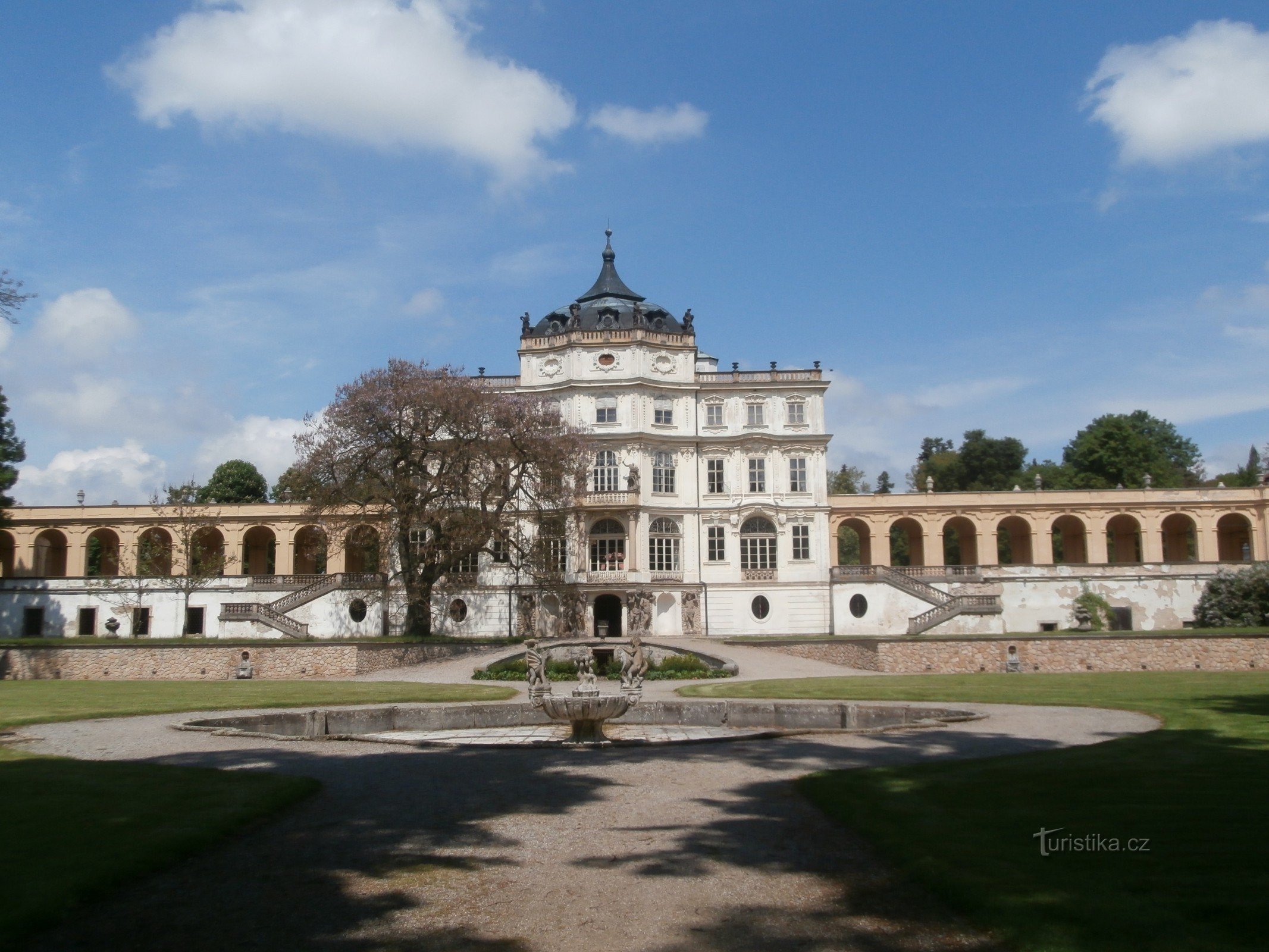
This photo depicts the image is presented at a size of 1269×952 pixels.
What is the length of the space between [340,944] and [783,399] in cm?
5097

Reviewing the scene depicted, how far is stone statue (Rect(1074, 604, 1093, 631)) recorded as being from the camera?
5203 centimetres

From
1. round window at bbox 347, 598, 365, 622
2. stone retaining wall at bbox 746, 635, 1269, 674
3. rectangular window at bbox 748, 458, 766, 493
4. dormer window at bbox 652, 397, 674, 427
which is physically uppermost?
dormer window at bbox 652, 397, 674, 427

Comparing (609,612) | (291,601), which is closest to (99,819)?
(291,601)

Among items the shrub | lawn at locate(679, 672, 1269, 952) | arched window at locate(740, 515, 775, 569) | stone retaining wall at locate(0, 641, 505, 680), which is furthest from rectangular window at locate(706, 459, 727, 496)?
lawn at locate(679, 672, 1269, 952)

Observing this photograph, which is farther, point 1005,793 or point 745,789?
point 745,789

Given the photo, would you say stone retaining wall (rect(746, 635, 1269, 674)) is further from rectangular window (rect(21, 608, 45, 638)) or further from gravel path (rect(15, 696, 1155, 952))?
rectangular window (rect(21, 608, 45, 638))

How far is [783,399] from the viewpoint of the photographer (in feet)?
186

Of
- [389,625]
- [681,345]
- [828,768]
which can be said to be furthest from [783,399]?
[828,768]

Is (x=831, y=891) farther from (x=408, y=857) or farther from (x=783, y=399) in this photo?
(x=783, y=399)

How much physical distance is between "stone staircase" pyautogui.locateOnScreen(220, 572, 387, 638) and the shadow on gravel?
32944mm

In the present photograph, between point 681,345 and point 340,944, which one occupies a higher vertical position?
point 681,345

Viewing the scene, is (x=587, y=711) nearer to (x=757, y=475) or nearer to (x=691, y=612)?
(x=691, y=612)

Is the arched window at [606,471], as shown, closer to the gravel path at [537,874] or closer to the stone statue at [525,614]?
the stone statue at [525,614]

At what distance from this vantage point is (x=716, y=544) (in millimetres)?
55156
